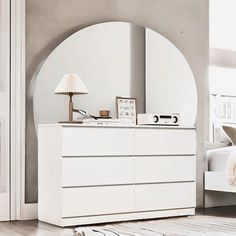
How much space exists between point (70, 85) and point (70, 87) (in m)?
0.02

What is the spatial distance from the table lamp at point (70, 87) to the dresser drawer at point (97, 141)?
10.9 inches

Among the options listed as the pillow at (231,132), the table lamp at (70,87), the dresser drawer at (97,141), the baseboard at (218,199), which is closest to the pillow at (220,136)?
the pillow at (231,132)

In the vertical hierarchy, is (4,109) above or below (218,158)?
above

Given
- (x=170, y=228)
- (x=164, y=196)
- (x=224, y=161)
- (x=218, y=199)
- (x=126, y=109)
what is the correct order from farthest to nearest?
(x=218, y=199), (x=224, y=161), (x=126, y=109), (x=164, y=196), (x=170, y=228)

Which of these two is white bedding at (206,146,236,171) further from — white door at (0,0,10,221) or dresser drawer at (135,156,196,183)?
white door at (0,0,10,221)

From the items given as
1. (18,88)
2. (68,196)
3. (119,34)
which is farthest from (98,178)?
(119,34)

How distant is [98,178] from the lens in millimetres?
4059

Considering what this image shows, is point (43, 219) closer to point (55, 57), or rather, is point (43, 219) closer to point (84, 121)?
point (84, 121)

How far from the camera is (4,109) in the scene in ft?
14.0

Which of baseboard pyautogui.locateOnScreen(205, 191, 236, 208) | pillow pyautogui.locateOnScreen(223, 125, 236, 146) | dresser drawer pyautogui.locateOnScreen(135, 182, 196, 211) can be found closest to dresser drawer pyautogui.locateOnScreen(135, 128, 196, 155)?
dresser drawer pyautogui.locateOnScreen(135, 182, 196, 211)

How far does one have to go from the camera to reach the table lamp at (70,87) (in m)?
4.23

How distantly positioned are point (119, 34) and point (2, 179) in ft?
5.19

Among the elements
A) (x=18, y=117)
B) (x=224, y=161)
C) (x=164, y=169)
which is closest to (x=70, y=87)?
(x=18, y=117)

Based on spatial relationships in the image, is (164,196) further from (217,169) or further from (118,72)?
(118,72)
